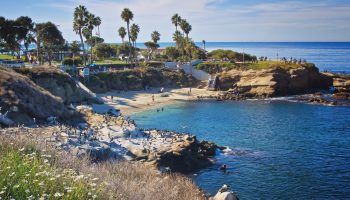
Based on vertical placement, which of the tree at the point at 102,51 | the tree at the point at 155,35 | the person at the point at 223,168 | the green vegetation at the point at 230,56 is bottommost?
the person at the point at 223,168

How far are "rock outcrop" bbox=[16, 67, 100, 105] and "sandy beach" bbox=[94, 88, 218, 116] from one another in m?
3.91

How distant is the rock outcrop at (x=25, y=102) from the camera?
1582 inches

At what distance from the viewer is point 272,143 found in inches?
1991

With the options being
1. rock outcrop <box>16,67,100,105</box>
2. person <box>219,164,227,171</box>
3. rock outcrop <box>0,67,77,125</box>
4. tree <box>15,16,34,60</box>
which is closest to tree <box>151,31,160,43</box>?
tree <box>15,16,34,60</box>

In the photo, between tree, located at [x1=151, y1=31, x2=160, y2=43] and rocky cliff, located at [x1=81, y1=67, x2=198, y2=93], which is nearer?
rocky cliff, located at [x1=81, y1=67, x2=198, y2=93]

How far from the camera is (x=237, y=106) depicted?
79.2 meters

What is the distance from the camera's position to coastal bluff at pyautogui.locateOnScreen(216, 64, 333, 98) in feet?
297

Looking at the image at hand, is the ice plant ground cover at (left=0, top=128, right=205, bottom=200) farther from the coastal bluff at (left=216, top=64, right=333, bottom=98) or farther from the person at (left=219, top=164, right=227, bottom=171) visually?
the coastal bluff at (left=216, top=64, right=333, bottom=98)

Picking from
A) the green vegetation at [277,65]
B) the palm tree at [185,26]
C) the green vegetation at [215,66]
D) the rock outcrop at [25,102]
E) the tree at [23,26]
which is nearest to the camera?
the rock outcrop at [25,102]

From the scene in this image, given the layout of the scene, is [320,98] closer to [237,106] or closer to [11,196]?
[237,106]

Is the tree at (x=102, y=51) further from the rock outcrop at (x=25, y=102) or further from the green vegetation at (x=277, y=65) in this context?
the rock outcrop at (x=25, y=102)

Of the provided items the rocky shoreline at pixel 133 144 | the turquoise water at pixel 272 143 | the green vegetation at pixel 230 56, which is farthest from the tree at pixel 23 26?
the green vegetation at pixel 230 56

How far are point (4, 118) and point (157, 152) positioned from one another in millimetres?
13511

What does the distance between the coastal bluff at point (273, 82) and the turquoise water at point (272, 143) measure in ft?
27.4
